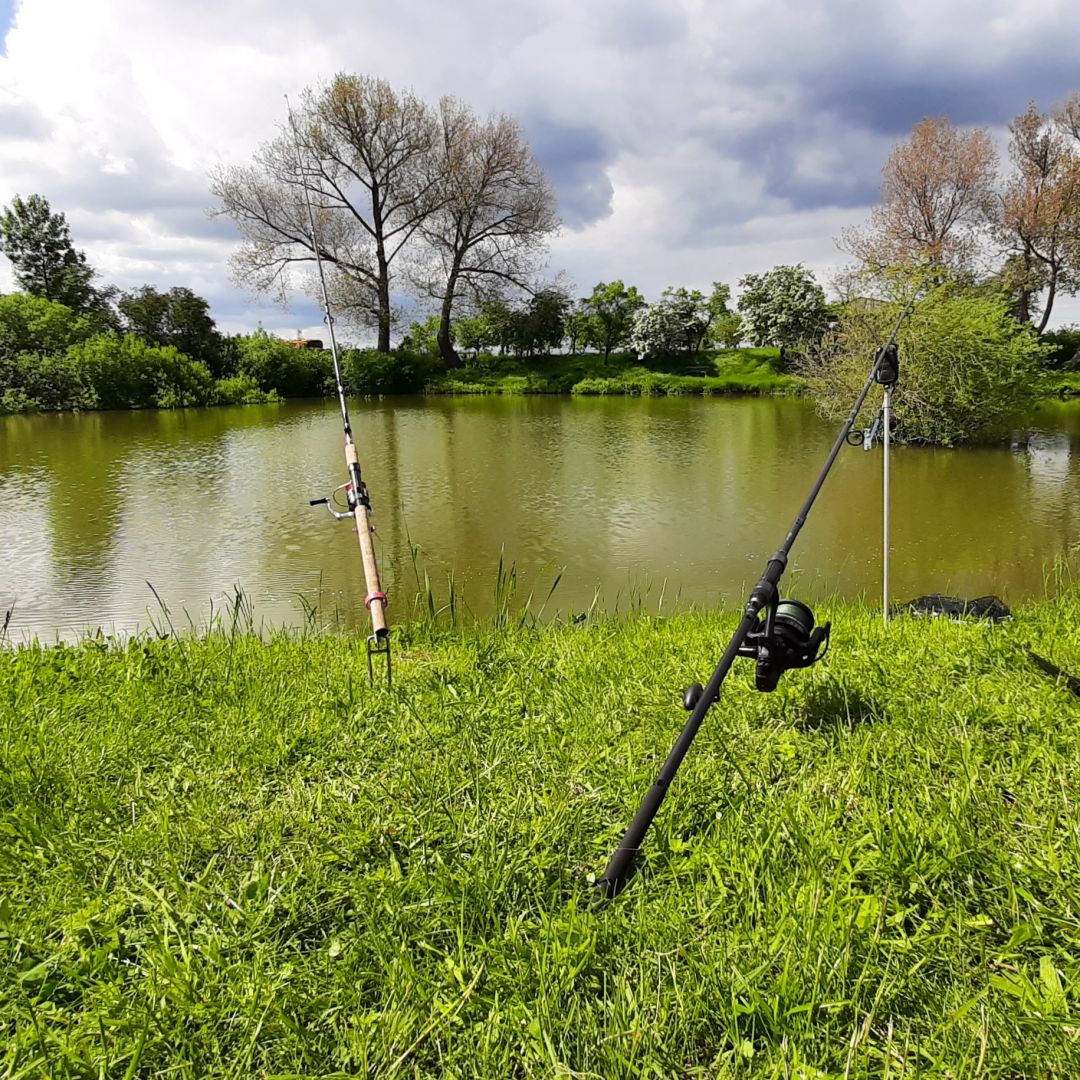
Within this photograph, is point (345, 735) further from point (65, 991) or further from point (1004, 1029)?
point (1004, 1029)

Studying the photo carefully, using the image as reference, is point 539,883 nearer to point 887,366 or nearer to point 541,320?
point 887,366

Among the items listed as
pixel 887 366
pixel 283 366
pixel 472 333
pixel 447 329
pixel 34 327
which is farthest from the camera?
pixel 472 333

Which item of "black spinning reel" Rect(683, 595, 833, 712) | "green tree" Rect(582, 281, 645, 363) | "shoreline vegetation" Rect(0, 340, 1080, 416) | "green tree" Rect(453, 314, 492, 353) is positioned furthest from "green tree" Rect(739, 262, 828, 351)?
"black spinning reel" Rect(683, 595, 833, 712)

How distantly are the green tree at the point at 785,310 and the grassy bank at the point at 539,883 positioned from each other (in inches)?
1302

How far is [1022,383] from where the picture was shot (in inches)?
522

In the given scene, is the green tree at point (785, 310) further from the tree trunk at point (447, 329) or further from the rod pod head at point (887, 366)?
the rod pod head at point (887, 366)

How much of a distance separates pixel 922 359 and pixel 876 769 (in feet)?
43.5

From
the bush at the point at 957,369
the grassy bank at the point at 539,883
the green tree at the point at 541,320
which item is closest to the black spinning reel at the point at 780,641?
the grassy bank at the point at 539,883

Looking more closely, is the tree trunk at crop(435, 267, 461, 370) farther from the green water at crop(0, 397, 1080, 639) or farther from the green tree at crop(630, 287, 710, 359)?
the green water at crop(0, 397, 1080, 639)

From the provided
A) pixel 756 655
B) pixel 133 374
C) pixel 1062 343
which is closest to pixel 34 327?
pixel 133 374

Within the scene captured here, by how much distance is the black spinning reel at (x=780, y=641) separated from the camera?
2.09m

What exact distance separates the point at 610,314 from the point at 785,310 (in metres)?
10.2

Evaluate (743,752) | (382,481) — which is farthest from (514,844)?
(382,481)

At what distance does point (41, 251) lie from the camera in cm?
3388
